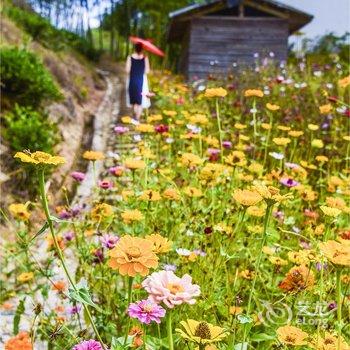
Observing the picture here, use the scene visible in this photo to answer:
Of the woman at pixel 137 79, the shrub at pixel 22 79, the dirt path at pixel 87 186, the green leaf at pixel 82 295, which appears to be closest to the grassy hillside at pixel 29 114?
the shrub at pixel 22 79

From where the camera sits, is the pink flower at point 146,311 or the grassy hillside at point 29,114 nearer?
the pink flower at point 146,311

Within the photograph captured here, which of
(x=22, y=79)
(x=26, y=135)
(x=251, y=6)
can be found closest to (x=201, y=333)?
(x=26, y=135)

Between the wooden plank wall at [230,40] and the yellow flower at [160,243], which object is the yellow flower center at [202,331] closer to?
the yellow flower at [160,243]

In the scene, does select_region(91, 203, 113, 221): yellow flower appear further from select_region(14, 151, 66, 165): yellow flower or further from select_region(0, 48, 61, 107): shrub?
select_region(0, 48, 61, 107): shrub

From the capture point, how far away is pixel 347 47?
→ 22922mm

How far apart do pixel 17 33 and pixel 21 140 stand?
18.3 ft

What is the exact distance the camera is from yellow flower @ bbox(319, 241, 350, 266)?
1160 millimetres

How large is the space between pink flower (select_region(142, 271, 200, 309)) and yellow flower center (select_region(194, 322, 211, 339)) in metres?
0.08

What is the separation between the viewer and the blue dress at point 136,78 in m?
8.24

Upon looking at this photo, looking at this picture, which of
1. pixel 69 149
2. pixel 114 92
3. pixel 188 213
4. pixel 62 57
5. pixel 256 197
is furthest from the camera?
pixel 114 92

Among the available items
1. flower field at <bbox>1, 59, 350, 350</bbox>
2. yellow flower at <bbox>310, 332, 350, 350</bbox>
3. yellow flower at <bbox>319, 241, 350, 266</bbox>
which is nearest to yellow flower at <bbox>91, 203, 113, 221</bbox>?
flower field at <bbox>1, 59, 350, 350</bbox>

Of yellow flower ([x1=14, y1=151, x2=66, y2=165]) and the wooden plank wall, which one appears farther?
the wooden plank wall

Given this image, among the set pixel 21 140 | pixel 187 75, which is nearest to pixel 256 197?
pixel 21 140

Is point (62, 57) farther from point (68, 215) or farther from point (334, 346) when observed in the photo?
point (334, 346)
